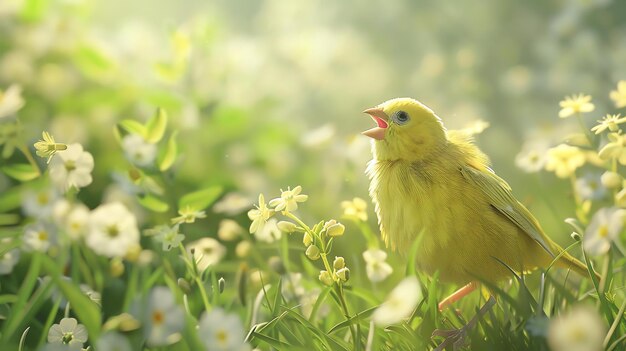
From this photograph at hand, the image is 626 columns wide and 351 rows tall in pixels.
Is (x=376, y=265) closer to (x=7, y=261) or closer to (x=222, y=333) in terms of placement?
(x=222, y=333)

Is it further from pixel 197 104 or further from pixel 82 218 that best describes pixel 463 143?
pixel 197 104

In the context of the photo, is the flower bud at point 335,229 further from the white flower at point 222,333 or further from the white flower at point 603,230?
the white flower at point 603,230

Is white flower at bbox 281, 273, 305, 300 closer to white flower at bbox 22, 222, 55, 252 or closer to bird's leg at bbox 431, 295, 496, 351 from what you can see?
bird's leg at bbox 431, 295, 496, 351

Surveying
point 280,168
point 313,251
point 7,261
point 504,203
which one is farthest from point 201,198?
point 280,168

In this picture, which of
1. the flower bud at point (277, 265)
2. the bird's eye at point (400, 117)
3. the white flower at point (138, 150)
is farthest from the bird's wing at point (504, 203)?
the white flower at point (138, 150)

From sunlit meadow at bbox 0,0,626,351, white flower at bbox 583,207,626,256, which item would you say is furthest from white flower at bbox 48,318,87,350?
white flower at bbox 583,207,626,256

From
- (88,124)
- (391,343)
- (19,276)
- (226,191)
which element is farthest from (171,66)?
(391,343)
